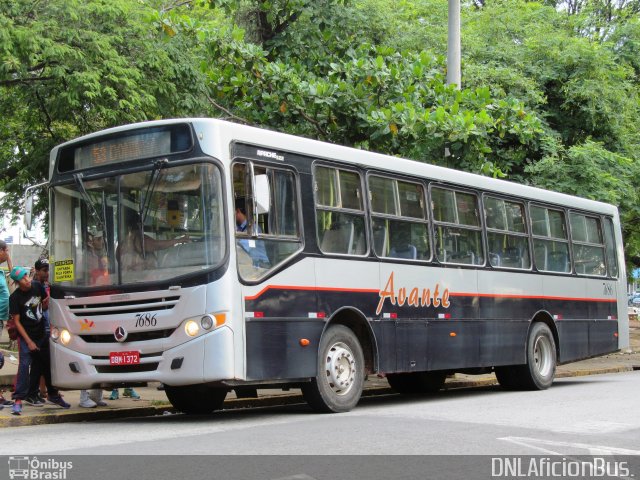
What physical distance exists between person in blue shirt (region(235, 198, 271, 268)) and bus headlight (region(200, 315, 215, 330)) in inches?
32.7

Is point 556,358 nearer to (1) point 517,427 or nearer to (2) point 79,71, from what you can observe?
(1) point 517,427

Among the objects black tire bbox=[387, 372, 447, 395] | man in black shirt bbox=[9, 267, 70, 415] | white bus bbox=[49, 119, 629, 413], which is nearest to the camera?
white bus bbox=[49, 119, 629, 413]

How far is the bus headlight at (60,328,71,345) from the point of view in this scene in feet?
34.8

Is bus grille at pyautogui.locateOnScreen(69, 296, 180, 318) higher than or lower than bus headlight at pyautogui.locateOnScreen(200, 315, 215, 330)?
higher

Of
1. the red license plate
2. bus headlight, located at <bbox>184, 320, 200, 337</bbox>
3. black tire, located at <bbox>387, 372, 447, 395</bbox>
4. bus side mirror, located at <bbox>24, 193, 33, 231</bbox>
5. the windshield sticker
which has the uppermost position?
bus side mirror, located at <bbox>24, 193, 33, 231</bbox>

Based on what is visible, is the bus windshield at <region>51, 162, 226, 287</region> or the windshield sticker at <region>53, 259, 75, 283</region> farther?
the windshield sticker at <region>53, 259, 75, 283</region>

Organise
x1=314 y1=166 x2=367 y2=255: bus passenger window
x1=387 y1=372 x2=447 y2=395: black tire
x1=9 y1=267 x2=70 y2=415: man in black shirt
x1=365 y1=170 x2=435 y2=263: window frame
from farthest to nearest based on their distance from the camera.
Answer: x1=387 y1=372 x2=447 y2=395: black tire → x1=365 y1=170 x2=435 y2=263: window frame → x1=314 y1=166 x2=367 y2=255: bus passenger window → x1=9 y1=267 x2=70 y2=415: man in black shirt

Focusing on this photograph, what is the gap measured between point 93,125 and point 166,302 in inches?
341

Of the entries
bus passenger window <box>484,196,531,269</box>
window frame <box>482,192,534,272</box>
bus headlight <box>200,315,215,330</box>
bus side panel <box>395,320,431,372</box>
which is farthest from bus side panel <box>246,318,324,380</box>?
bus passenger window <box>484,196,531,269</box>

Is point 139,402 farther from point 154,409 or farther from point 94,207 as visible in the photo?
point 94,207

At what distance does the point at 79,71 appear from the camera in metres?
16.2

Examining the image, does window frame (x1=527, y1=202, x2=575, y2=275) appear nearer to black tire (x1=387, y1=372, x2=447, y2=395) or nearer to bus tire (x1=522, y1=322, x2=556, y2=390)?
bus tire (x1=522, y1=322, x2=556, y2=390)

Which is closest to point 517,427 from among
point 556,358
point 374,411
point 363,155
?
point 374,411
